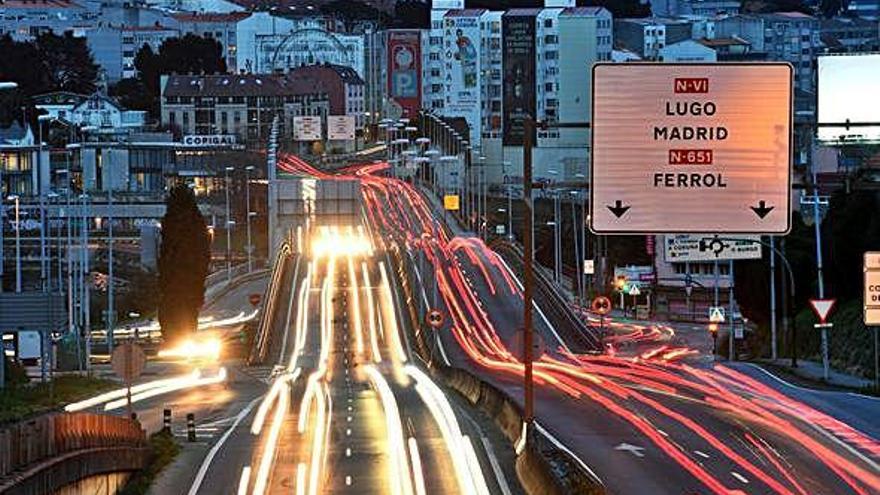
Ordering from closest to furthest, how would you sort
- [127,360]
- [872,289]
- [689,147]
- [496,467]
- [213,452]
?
1. [689,147]
2. [127,360]
3. [496,467]
4. [213,452]
5. [872,289]

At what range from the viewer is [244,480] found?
4097 centimetres

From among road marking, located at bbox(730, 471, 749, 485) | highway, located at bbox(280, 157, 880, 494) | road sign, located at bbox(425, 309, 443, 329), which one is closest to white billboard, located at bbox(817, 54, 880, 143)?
highway, located at bbox(280, 157, 880, 494)

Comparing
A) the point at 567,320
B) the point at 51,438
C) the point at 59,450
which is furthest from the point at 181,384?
the point at 51,438

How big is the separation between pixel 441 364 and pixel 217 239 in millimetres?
89742

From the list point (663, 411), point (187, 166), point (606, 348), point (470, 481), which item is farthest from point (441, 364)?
point (187, 166)

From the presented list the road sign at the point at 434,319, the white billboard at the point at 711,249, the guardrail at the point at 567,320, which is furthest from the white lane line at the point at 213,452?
the guardrail at the point at 567,320

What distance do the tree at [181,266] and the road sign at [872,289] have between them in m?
51.1

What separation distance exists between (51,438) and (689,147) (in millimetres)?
10954

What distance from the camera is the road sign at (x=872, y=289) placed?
1896 inches

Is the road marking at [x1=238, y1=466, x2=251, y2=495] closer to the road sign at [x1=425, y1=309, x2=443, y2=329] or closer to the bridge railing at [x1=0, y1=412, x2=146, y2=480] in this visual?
the bridge railing at [x1=0, y1=412, x2=146, y2=480]

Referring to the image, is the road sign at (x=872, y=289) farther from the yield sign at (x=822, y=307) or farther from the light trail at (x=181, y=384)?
the light trail at (x=181, y=384)

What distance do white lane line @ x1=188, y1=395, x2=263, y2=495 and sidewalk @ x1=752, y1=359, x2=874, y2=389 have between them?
1509 centimetres

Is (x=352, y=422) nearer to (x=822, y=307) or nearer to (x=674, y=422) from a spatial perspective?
(x=674, y=422)

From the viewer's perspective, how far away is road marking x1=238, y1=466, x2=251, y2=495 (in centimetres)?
3945
